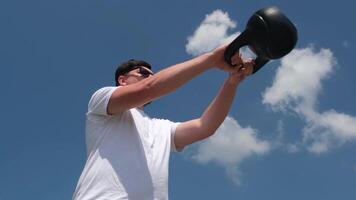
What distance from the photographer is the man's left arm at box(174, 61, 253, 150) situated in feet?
14.8

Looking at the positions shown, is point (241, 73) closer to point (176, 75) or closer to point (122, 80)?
point (176, 75)

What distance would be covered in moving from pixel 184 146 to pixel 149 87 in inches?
41.2

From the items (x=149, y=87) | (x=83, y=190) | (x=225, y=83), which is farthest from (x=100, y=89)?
(x=225, y=83)

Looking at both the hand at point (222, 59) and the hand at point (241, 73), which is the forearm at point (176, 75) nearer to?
the hand at point (222, 59)

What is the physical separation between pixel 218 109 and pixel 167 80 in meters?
0.91

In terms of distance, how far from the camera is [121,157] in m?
3.85

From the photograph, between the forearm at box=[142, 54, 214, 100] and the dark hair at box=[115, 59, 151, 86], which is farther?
the dark hair at box=[115, 59, 151, 86]

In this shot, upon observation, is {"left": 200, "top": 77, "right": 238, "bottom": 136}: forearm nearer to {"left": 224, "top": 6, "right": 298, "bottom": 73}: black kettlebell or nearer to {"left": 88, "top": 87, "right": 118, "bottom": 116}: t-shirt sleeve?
{"left": 224, "top": 6, "right": 298, "bottom": 73}: black kettlebell

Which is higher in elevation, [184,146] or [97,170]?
[184,146]

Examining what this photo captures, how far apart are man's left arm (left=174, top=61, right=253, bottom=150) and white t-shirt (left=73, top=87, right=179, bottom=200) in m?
0.34

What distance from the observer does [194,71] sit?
373cm

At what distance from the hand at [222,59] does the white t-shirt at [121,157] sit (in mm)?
790

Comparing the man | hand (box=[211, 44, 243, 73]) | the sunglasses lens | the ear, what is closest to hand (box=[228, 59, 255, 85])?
the man

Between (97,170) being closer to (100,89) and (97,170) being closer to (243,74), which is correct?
(100,89)
